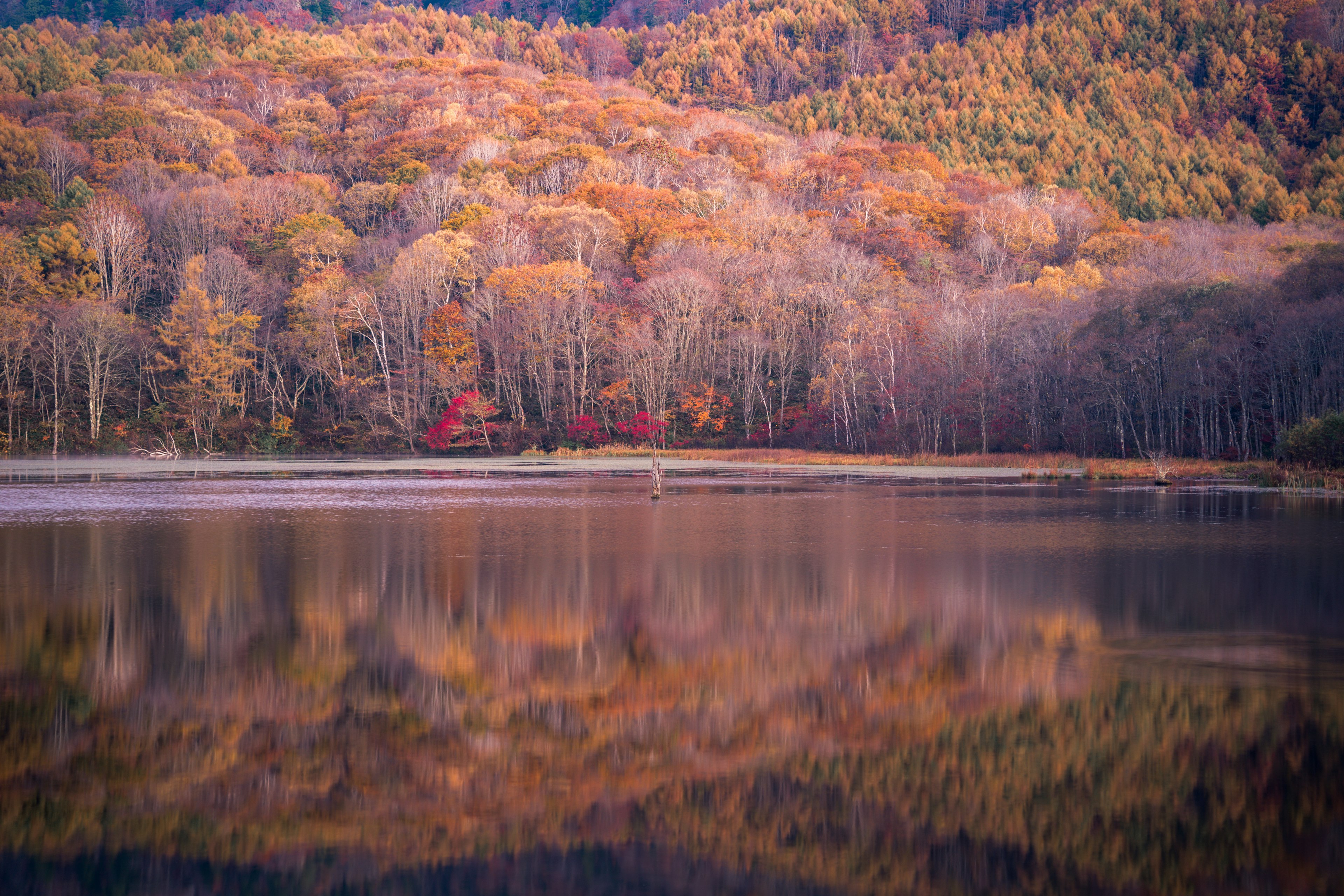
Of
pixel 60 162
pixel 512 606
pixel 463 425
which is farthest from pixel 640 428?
pixel 60 162

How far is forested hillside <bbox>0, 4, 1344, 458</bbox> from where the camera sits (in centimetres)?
6116

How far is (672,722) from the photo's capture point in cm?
914

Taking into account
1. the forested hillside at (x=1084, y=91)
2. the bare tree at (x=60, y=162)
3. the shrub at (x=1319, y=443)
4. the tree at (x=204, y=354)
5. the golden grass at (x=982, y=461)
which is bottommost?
the golden grass at (x=982, y=461)

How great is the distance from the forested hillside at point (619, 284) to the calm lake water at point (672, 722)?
42.3 m

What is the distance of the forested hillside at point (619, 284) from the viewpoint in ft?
201

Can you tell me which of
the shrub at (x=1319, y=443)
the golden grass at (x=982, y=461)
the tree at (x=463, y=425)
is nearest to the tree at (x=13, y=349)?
the tree at (x=463, y=425)

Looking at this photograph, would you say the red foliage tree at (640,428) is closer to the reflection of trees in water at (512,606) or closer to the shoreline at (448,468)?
the shoreline at (448,468)

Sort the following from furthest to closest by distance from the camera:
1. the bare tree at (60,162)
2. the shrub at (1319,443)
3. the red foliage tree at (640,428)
Answer: the bare tree at (60,162)
the red foliage tree at (640,428)
the shrub at (1319,443)

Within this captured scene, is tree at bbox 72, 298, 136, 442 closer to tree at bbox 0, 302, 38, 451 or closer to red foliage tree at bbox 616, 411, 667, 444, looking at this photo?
tree at bbox 0, 302, 38, 451

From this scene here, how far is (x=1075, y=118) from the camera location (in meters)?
139

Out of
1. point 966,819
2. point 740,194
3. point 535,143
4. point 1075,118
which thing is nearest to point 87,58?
point 535,143

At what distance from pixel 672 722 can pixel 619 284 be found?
7482 centimetres

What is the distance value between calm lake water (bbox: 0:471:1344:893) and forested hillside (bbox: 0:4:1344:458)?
4234 cm

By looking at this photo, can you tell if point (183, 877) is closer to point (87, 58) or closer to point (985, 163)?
point (985, 163)
